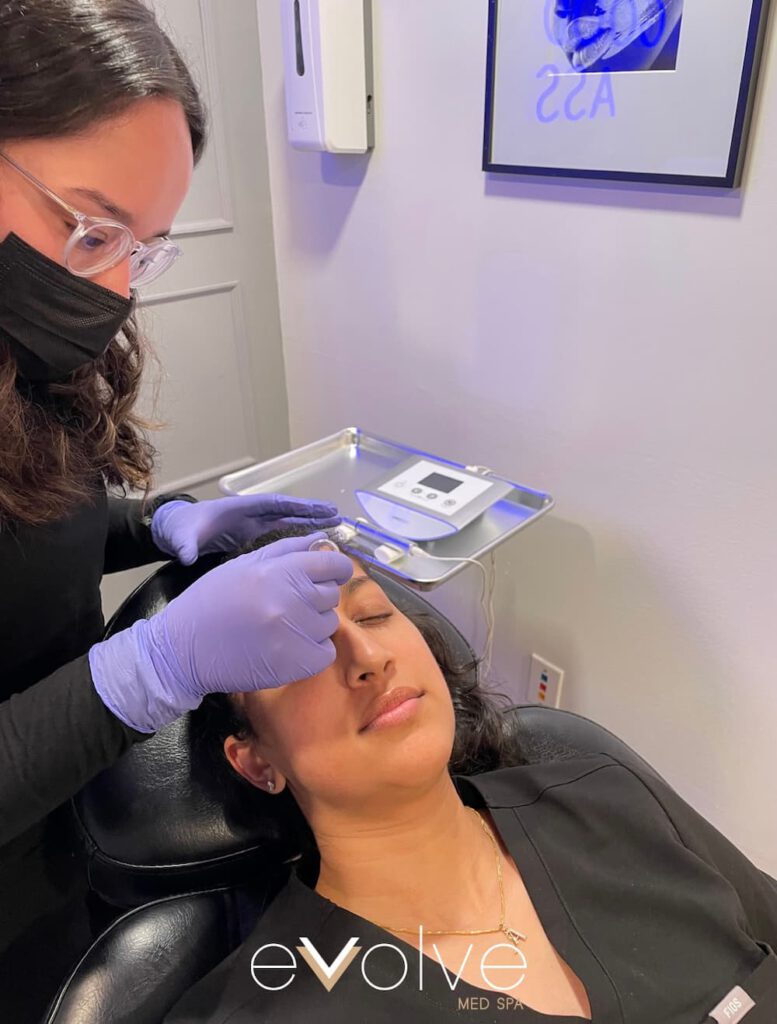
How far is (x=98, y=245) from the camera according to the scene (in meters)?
0.93

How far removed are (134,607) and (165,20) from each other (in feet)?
4.88

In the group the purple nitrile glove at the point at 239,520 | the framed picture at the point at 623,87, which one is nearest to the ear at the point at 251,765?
the purple nitrile glove at the point at 239,520

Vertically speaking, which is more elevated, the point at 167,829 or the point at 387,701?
the point at 387,701

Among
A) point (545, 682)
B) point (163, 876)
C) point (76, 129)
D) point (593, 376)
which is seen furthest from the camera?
point (545, 682)

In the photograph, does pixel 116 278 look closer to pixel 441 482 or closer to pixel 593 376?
pixel 441 482

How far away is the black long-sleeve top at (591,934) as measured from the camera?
949 mm

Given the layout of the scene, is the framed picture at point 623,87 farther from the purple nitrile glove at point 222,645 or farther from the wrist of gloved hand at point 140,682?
the wrist of gloved hand at point 140,682

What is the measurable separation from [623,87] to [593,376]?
0.51m

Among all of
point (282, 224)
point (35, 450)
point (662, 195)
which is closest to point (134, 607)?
point (35, 450)

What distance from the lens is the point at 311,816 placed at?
1.11 m

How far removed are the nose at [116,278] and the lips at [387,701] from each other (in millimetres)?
642

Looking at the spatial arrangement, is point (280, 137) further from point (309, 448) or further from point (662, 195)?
point (662, 195)

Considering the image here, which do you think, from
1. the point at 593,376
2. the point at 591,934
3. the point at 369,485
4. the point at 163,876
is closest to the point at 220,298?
the point at 369,485

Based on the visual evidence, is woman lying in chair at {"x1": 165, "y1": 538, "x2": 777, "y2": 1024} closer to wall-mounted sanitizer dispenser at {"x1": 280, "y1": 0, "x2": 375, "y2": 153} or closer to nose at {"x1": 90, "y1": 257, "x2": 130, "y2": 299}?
nose at {"x1": 90, "y1": 257, "x2": 130, "y2": 299}
